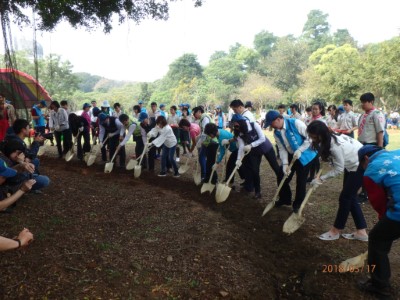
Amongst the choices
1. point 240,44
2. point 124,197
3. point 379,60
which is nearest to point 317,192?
point 124,197

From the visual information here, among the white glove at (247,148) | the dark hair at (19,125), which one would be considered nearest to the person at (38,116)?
the dark hair at (19,125)

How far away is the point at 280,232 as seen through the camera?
4102 mm

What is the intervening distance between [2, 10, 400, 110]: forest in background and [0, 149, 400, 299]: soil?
16.0ft

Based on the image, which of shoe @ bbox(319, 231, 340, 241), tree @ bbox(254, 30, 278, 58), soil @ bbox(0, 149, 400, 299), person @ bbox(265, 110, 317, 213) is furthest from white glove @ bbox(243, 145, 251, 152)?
tree @ bbox(254, 30, 278, 58)

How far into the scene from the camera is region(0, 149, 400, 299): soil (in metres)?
2.78

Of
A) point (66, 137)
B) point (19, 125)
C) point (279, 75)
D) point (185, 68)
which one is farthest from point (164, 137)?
point (185, 68)

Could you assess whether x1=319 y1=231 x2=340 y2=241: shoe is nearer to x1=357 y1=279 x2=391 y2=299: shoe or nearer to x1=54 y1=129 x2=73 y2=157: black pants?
x1=357 y1=279 x2=391 y2=299: shoe

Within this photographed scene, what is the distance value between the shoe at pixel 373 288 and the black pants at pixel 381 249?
3 centimetres

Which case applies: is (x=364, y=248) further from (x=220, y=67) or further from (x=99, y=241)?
(x=220, y=67)

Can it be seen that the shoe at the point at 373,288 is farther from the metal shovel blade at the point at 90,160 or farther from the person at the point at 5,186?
the metal shovel blade at the point at 90,160

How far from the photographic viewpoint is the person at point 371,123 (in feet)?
15.4

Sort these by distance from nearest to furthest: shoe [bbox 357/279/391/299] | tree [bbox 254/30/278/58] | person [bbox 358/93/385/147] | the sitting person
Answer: shoe [bbox 357/279/391/299], the sitting person, person [bbox 358/93/385/147], tree [bbox 254/30/278/58]

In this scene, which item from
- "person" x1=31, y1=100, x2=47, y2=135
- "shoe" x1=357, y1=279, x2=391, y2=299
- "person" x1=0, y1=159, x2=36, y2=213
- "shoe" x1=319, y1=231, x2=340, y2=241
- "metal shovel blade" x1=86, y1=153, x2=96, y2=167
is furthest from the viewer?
"person" x1=31, y1=100, x2=47, y2=135

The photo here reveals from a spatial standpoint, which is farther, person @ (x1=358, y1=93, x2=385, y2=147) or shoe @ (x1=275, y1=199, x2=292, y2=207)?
shoe @ (x1=275, y1=199, x2=292, y2=207)
